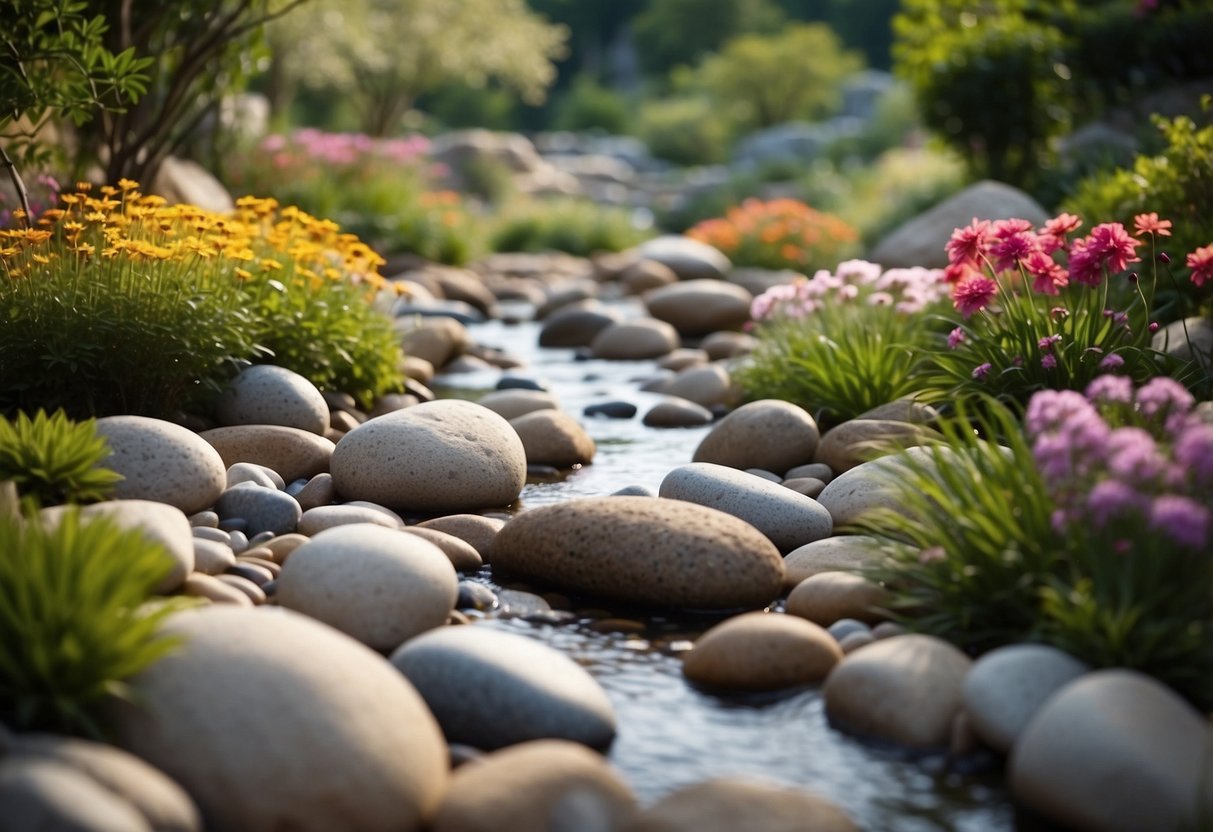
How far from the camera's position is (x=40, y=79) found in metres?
7.33

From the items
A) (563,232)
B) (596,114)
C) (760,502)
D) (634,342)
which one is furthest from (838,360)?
(596,114)

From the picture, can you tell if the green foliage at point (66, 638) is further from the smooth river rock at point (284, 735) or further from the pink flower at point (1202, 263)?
the pink flower at point (1202, 263)

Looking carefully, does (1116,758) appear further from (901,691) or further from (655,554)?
(655,554)

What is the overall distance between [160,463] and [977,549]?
3.49 meters

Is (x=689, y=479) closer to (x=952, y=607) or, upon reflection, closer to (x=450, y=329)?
(x=952, y=607)

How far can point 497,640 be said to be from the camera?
433 cm

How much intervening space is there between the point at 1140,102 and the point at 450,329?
864 cm

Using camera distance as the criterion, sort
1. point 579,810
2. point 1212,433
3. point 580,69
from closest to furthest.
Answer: point 579,810
point 1212,433
point 580,69

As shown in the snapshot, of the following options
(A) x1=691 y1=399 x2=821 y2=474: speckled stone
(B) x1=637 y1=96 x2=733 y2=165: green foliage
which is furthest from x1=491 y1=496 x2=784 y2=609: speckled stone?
(B) x1=637 y1=96 x2=733 y2=165: green foliage

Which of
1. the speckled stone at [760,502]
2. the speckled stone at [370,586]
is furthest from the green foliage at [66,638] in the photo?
the speckled stone at [760,502]

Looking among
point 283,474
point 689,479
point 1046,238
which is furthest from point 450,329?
point 1046,238

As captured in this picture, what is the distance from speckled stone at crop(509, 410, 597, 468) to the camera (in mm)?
8039

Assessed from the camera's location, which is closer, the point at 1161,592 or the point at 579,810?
the point at 579,810

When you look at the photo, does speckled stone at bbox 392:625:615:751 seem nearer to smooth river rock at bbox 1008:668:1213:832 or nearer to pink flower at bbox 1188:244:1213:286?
smooth river rock at bbox 1008:668:1213:832
